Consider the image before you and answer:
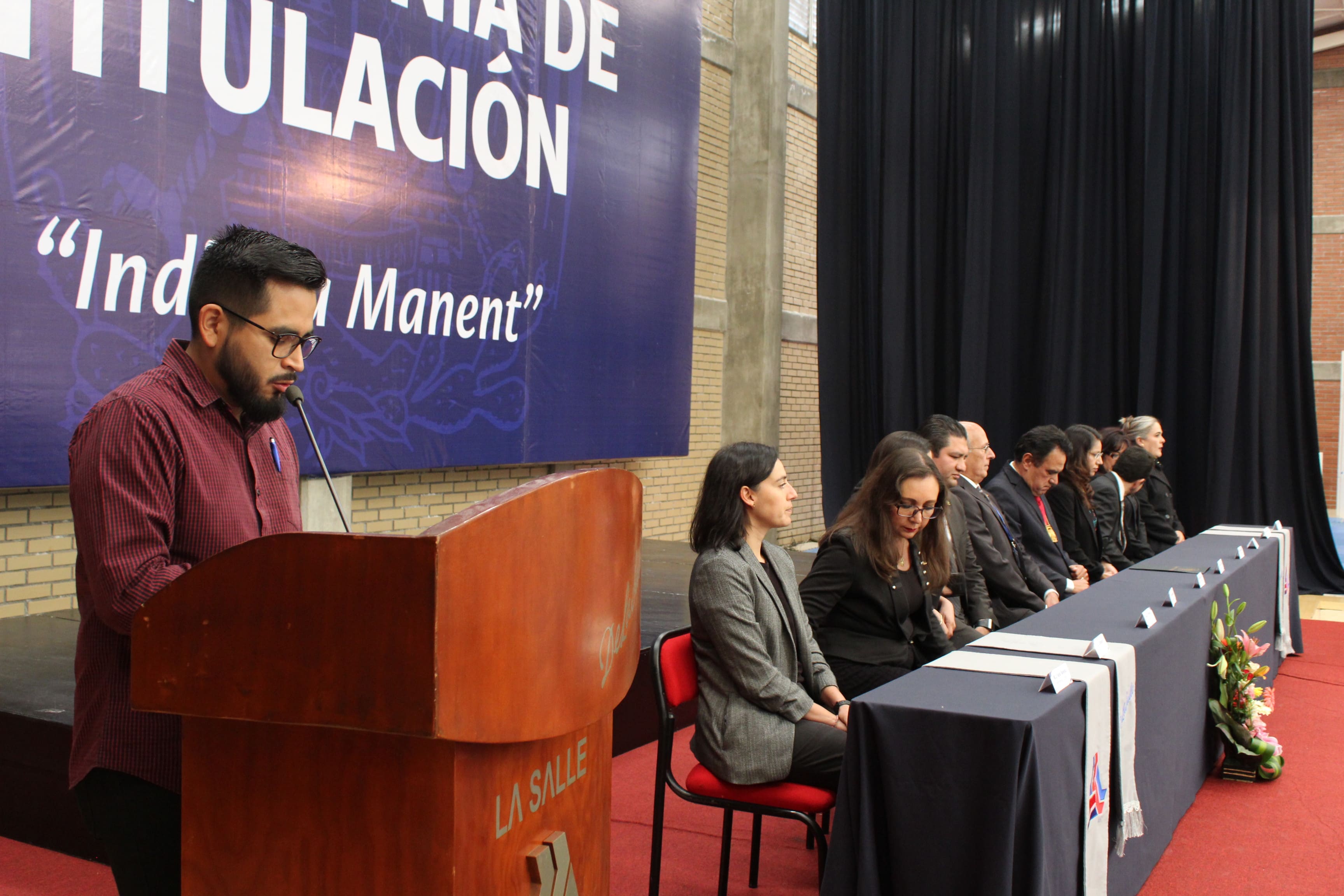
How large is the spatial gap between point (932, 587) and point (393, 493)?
3.62m

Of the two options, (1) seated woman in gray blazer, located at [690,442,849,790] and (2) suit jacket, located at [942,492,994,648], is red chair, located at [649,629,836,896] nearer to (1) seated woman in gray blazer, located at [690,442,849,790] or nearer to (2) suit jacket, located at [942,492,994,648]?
(1) seated woman in gray blazer, located at [690,442,849,790]

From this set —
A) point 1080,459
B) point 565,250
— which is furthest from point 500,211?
point 1080,459

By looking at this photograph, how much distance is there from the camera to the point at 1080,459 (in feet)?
17.8

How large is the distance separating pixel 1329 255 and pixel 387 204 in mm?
13889

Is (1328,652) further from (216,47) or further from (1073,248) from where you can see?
(216,47)

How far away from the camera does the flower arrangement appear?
140 inches

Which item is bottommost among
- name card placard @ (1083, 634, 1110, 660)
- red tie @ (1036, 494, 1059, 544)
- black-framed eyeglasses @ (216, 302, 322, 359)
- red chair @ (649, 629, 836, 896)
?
red chair @ (649, 629, 836, 896)

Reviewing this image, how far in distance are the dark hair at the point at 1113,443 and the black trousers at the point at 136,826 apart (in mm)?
5698

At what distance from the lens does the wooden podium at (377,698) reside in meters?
1.02

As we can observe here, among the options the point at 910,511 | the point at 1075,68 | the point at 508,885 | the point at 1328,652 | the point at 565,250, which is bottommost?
the point at 1328,652

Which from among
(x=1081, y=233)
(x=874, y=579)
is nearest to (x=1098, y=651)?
(x=874, y=579)

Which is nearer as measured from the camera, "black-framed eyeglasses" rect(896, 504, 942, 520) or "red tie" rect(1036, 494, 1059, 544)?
"black-framed eyeglasses" rect(896, 504, 942, 520)

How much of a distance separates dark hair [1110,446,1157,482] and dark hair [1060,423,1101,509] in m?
0.61

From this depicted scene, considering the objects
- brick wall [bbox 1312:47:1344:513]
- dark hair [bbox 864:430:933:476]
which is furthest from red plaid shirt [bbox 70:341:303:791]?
brick wall [bbox 1312:47:1344:513]
